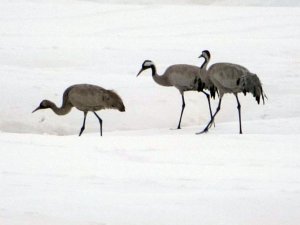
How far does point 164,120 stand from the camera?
1396 centimetres

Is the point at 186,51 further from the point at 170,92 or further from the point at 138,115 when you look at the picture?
the point at 138,115

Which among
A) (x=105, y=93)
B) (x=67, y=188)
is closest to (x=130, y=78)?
(x=105, y=93)

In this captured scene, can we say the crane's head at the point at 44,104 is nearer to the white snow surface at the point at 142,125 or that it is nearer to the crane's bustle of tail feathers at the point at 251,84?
the white snow surface at the point at 142,125

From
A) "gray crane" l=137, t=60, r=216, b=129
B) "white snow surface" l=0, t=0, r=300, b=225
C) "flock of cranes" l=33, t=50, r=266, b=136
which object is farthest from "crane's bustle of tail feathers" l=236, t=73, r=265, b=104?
"gray crane" l=137, t=60, r=216, b=129

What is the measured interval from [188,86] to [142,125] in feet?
2.64

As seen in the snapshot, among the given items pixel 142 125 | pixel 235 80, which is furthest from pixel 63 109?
pixel 235 80

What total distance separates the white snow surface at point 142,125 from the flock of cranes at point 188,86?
0.38 metres

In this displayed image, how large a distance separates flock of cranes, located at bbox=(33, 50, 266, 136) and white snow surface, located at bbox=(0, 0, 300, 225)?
1.23ft

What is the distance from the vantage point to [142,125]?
44.8ft

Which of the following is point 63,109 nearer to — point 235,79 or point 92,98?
point 92,98

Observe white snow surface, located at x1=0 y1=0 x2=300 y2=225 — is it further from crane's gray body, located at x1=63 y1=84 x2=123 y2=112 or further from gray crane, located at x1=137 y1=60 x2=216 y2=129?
gray crane, located at x1=137 y1=60 x2=216 y2=129

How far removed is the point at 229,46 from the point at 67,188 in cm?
1074

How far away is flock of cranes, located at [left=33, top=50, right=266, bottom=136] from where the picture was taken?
11.9 meters

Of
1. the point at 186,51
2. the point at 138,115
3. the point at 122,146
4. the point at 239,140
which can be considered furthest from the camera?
the point at 186,51
